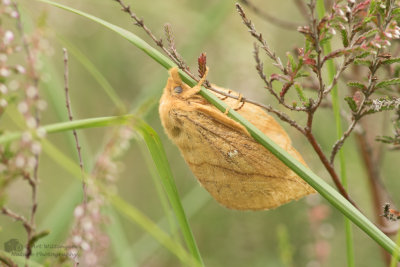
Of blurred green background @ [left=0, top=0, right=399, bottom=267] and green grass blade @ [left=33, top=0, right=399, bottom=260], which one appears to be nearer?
green grass blade @ [left=33, top=0, right=399, bottom=260]

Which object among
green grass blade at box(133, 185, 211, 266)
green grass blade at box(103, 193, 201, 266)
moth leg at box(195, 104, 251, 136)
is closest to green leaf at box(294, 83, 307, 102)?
moth leg at box(195, 104, 251, 136)

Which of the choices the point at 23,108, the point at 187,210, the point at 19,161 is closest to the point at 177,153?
the point at 187,210

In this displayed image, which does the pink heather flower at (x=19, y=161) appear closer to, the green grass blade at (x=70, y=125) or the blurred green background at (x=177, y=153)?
the green grass blade at (x=70, y=125)

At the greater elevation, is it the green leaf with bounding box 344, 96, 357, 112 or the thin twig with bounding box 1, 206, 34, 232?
the green leaf with bounding box 344, 96, 357, 112

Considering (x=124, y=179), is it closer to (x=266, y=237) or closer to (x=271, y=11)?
(x=266, y=237)

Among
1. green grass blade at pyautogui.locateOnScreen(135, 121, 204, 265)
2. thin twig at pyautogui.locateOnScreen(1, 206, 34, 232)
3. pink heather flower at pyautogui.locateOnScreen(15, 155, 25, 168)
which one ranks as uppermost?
green grass blade at pyautogui.locateOnScreen(135, 121, 204, 265)

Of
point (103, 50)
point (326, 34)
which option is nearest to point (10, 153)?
point (326, 34)

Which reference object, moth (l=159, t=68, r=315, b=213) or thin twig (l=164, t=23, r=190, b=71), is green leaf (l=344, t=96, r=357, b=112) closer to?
moth (l=159, t=68, r=315, b=213)
